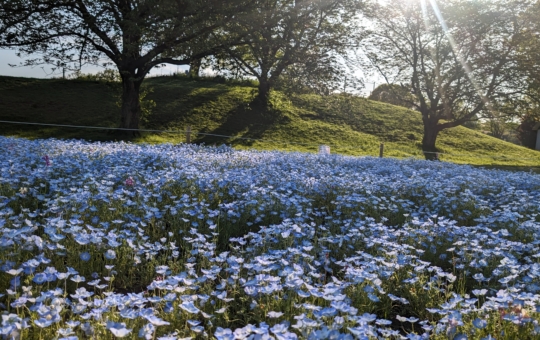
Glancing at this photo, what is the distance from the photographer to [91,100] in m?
27.2

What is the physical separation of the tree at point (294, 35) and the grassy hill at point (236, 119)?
92.6 inches

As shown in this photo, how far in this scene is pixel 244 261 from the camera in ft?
14.8

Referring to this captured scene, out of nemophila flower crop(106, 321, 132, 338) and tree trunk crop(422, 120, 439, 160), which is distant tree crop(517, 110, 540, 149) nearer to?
tree trunk crop(422, 120, 439, 160)

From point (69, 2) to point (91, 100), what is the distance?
10309 mm

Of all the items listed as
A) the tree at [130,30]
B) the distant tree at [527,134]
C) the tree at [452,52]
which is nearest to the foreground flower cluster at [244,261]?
the tree at [130,30]

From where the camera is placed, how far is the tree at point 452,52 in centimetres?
2525

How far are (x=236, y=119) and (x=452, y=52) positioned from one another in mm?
12668

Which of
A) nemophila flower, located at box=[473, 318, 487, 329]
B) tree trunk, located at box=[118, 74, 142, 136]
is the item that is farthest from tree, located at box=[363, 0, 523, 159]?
nemophila flower, located at box=[473, 318, 487, 329]

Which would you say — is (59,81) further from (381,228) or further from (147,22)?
(381,228)

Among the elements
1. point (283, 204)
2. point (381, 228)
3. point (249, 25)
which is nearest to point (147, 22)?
point (249, 25)

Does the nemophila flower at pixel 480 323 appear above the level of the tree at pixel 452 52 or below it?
below

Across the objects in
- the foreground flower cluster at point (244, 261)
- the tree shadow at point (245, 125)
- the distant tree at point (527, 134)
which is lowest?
the foreground flower cluster at point (244, 261)

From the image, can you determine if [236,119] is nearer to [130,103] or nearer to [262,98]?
[262,98]

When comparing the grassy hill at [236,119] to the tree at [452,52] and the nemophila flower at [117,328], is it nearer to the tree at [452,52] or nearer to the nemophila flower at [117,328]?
the tree at [452,52]
